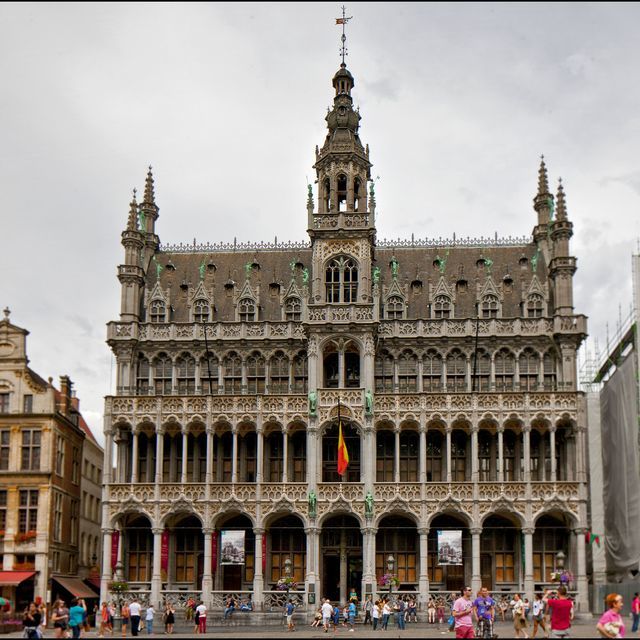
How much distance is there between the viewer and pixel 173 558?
74.6 m

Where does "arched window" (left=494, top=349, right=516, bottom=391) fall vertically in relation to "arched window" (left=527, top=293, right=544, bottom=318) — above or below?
below

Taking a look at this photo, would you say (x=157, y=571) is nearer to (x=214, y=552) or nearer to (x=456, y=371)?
(x=214, y=552)

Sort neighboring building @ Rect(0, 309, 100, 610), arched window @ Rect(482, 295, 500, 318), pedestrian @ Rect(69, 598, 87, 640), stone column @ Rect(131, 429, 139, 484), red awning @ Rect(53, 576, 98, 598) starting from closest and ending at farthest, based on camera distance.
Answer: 1. pedestrian @ Rect(69, 598, 87, 640)
2. neighboring building @ Rect(0, 309, 100, 610)
3. stone column @ Rect(131, 429, 139, 484)
4. red awning @ Rect(53, 576, 98, 598)
5. arched window @ Rect(482, 295, 500, 318)

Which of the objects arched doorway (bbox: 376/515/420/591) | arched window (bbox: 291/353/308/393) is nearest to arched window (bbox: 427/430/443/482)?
arched doorway (bbox: 376/515/420/591)

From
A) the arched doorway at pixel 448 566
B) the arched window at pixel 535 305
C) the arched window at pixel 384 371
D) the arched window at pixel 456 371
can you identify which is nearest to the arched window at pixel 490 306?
the arched window at pixel 535 305

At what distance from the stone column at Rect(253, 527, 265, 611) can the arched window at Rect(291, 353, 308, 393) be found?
36.4 feet

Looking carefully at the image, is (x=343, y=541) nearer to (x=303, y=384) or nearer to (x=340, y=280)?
(x=303, y=384)

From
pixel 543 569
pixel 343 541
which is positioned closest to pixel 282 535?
pixel 343 541

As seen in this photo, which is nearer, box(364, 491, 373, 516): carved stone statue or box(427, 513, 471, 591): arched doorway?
box(364, 491, 373, 516): carved stone statue

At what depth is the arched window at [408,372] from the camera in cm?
7588

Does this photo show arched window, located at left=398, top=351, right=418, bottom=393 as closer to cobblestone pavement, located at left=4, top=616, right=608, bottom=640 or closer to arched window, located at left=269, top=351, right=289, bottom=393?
arched window, located at left=269, top=351, right=289, bottom=393

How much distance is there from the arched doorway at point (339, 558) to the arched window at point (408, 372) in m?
10.0

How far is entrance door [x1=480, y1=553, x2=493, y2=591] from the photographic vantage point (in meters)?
72.8

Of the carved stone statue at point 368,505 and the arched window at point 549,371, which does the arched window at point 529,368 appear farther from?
the carved stone statue at point 368,505
